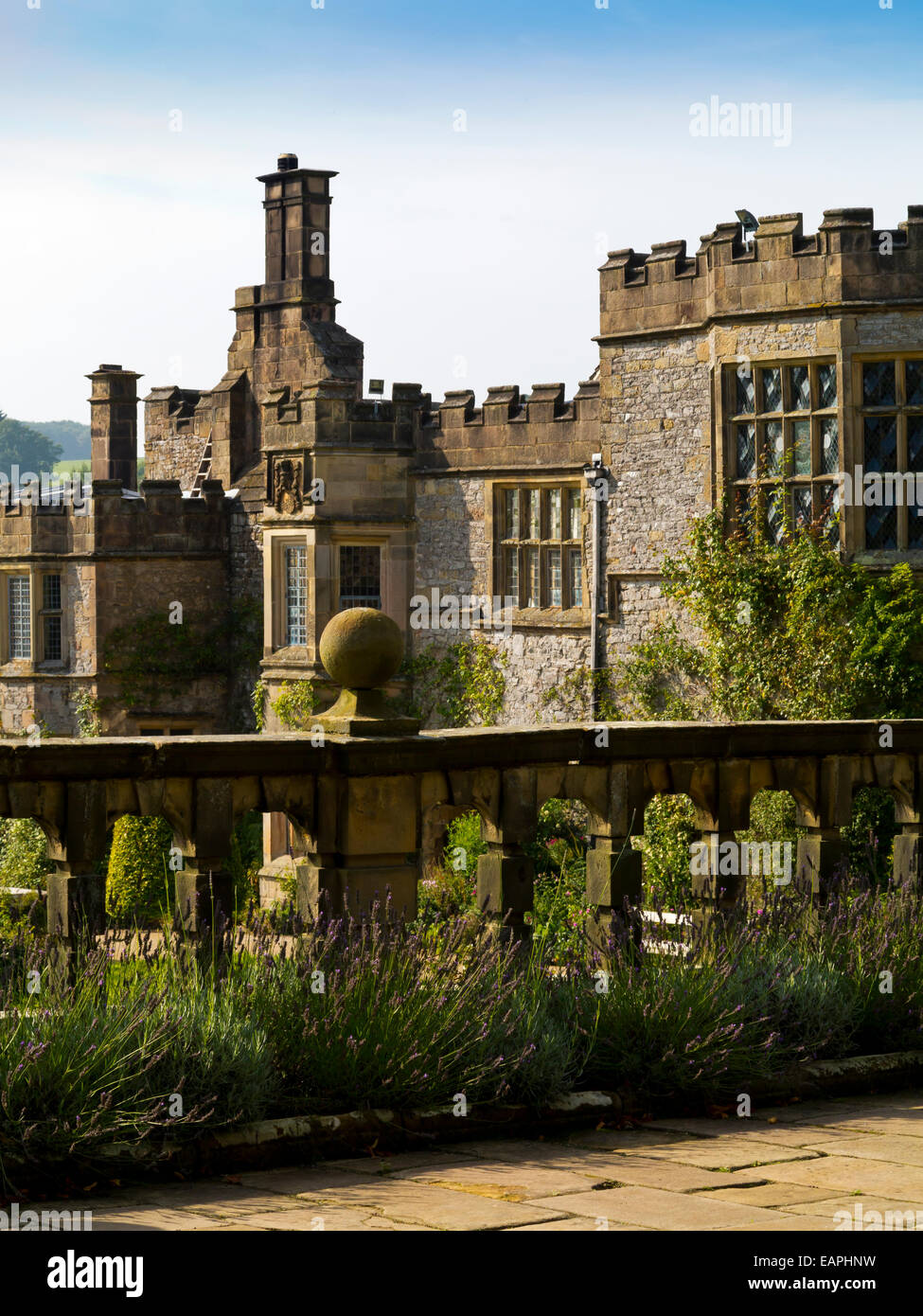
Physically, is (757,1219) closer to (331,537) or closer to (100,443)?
(331,537)

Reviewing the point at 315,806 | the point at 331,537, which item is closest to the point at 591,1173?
the point at 315,806

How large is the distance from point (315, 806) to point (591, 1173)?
1835mm

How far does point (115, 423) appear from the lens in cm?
3139

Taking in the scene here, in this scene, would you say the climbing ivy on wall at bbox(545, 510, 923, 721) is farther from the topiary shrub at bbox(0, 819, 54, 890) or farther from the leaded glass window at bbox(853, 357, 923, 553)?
the topiary shrub at bbox(0, 819, 54, 890)

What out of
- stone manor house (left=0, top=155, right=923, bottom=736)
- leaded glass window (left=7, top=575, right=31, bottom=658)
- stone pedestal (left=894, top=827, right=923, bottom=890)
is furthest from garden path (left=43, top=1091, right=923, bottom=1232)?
leaded glass window (left=7, top=575, right=31, bottom=658)

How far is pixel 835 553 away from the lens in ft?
58.1

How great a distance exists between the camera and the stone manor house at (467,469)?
17.8 meters

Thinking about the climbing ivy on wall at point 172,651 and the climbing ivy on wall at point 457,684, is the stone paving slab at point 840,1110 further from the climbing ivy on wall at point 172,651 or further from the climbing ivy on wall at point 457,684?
the climbing ivy on wall at point 172,651

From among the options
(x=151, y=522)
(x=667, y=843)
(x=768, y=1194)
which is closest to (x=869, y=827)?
(x=667, y=843)

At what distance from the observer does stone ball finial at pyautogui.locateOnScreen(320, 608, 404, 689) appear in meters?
6.56

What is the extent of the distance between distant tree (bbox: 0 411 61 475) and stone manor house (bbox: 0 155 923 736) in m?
96.9

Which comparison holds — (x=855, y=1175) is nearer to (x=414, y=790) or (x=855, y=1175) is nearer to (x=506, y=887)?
(x=506, y=887)

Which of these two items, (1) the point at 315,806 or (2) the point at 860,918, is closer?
(1) the point at 315,806

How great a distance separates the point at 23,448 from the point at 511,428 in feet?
362
